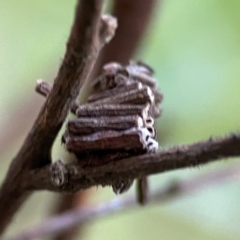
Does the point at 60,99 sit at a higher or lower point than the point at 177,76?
higher

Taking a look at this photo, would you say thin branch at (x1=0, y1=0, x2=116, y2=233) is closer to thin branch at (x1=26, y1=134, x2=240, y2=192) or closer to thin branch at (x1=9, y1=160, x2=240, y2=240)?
thin branch at (x1=26, y1=134, x2=240, y2=192)

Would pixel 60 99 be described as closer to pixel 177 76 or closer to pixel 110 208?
pixel 110 208

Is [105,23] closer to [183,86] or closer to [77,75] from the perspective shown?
[77,75]

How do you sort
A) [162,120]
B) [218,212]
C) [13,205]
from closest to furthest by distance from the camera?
1. [13,205]
2. [162,120]
3. [218,212]

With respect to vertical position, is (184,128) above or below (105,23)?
below

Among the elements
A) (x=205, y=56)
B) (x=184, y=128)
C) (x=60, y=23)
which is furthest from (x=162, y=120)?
(x=60, y=23)

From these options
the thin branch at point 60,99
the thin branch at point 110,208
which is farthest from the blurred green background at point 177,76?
the thin branch at point 60,99

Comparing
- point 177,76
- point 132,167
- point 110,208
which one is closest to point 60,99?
point 132,167
